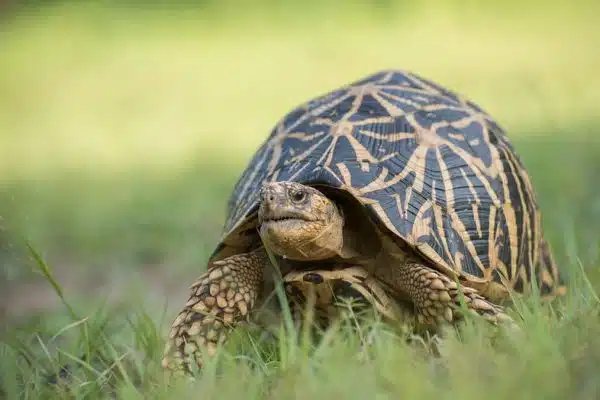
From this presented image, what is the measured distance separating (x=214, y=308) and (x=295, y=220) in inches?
19.4

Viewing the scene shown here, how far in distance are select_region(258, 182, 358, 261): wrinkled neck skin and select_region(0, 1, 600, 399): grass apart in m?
0.29

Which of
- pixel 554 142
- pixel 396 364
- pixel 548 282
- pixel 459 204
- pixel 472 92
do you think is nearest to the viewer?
pixel 396 364

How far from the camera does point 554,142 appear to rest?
7.34 m

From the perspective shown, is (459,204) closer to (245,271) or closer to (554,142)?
(245,271)

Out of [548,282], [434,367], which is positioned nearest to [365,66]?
[548,282]

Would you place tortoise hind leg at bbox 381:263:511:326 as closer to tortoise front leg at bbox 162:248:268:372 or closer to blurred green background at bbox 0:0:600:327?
tortoise front leg at bbox 162:248:268:372

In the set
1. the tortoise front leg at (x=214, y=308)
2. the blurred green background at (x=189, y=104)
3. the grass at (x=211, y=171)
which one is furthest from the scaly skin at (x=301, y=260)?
the blurred green background at (x=189, y=104)

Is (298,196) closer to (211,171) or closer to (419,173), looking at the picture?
(419,173)

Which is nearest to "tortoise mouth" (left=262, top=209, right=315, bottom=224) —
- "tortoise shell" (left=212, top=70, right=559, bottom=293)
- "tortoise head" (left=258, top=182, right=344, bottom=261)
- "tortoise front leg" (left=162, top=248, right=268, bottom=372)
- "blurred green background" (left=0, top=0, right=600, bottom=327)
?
"tortoise head" (left=258, top=182, right=344, bottom=261)

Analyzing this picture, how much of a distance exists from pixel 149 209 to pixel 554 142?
3462 mm

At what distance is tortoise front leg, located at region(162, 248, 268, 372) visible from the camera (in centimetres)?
308

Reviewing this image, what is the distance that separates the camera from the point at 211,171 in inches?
338

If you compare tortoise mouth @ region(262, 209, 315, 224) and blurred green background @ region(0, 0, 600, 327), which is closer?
tortoise mouth @ region(262, 209, 315, 224)

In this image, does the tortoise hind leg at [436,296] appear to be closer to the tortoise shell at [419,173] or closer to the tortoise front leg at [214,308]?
the tortoise shell at [419,173]
